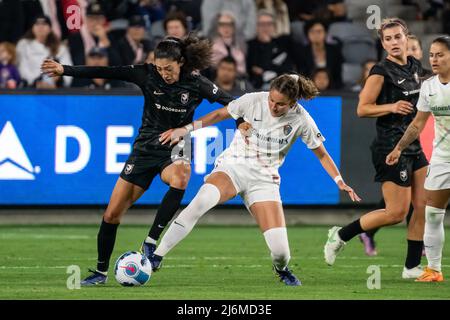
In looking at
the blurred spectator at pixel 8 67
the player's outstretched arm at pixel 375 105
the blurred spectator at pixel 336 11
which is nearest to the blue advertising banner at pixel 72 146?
the blurred spectator at pixel 8 67

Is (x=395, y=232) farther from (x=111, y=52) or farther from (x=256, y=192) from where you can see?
(x=256, y=192)

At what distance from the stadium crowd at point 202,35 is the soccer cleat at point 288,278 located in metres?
6.75

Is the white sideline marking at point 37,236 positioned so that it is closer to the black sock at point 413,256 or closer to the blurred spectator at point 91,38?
the blurred spectator at point 91,38

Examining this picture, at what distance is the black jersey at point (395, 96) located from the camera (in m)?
10.9

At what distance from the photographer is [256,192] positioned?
404 inches

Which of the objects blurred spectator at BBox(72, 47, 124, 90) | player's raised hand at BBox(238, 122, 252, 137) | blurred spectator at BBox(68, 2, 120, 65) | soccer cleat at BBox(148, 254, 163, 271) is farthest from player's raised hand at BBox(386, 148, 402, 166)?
blurred spectator at BBox(68, 2, 120, 65)

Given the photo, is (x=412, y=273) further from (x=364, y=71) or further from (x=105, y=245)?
(x=364, y=71)

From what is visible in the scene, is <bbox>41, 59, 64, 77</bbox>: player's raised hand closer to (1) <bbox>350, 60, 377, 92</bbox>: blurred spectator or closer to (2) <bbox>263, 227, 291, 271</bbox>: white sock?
(2) <bbox>263, 227, 291, 271</bbox>: white sock

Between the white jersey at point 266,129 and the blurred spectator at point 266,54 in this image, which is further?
the blurred spectator at point 266,54

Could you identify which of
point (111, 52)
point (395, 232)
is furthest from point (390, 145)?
point (111, 52)

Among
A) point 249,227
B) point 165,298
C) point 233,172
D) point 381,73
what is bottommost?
point 249,227

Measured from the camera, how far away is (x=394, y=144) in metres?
11.0

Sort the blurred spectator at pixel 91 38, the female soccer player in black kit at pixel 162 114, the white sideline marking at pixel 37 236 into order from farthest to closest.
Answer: the blurred spectator at pixel 91 38
the white sideline marking at pixel 37 236
the female soccer player in black kit at pixel 162 114

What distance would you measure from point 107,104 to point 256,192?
636cm
